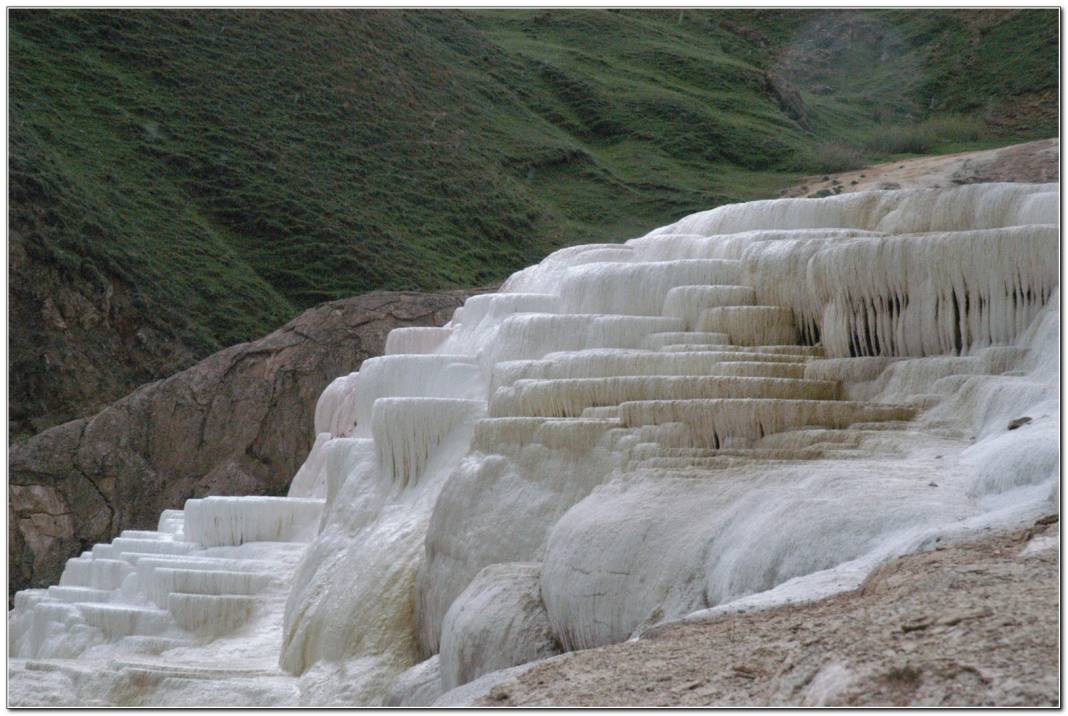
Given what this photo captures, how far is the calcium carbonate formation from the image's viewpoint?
965 centimetres

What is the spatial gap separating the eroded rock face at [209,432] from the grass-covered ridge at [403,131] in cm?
680

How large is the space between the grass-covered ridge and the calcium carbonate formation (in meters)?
18.0

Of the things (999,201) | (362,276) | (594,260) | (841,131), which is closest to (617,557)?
(999,201)

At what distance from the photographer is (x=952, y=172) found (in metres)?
32.4

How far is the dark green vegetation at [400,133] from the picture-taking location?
3619 cm

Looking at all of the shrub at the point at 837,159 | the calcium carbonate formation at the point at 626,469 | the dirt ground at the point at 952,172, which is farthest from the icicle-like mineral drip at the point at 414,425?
the shrub at the point at 837,159

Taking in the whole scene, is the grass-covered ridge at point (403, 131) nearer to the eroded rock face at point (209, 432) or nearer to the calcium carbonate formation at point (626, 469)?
the eroded rock face at point (209, 432)

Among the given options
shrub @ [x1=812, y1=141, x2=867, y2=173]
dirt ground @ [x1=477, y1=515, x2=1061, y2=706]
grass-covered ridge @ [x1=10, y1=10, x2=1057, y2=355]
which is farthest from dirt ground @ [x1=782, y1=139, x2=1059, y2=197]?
dirt ground @ [x1=477, y1=515, x2=1061, y2=706]

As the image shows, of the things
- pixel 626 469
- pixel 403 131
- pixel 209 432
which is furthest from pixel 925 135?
pixel 626 469

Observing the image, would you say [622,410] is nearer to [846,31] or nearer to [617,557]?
[617,557]

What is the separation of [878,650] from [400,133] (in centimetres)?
3987

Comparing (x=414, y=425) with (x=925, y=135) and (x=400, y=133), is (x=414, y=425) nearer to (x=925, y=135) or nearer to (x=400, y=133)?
(x=400, y=133)

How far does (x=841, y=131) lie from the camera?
49.1m

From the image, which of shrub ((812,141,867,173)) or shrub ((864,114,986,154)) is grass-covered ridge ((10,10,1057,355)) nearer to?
shrub ((864,114,986,154))
